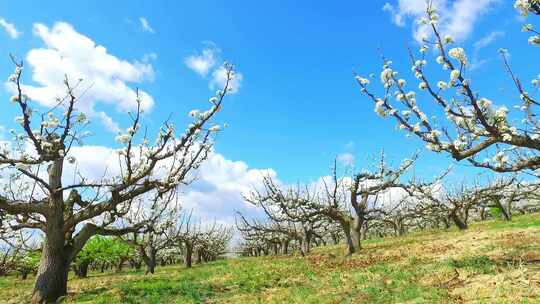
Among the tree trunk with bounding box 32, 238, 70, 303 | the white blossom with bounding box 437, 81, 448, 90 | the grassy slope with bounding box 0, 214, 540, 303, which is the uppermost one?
the white blossom with bounding box 437, 81, 448, 90

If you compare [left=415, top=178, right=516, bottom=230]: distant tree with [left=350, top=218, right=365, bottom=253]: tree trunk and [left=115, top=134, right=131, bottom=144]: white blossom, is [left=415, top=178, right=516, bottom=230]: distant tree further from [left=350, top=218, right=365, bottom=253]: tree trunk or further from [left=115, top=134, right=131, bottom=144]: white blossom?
[left=115, top=134, right=131, bottom=144]: white blossom

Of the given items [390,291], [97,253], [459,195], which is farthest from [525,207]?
[390,291]

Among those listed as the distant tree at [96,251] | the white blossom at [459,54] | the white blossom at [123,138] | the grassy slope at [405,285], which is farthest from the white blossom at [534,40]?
the distant tree at [96,251]

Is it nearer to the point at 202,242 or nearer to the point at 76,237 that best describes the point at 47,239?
the point at 76,237

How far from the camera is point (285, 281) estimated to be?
19.5m

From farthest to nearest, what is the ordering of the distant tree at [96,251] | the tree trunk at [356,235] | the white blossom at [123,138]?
1. the distant tree at [96,251]
2. the tree trunk at [356,235]
3. the white blossom at [123,138]

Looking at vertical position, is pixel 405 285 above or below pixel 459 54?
below

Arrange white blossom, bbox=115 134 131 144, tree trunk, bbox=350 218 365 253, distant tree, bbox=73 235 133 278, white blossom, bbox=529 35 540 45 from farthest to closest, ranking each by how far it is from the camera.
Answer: distant tree, bbox=73 235 133 278, tree trunk, bbox=350 218 365 253, white blossom, bbox=115 134 131 144, white blossom, bbox=529 35 540 45

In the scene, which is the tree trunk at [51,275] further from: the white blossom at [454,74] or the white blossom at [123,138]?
the white blossom at [454,74]

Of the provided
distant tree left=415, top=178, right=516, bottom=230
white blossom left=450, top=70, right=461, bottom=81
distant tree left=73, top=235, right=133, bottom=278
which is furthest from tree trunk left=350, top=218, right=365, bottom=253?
distant tree left=73, top=235, right=133, bottom=278

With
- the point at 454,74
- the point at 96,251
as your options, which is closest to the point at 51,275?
the point at 454,74

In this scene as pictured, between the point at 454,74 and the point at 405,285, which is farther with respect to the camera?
the point at 405,285

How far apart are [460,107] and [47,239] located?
53.3 feet

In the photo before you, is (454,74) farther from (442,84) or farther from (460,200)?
(460,200)
